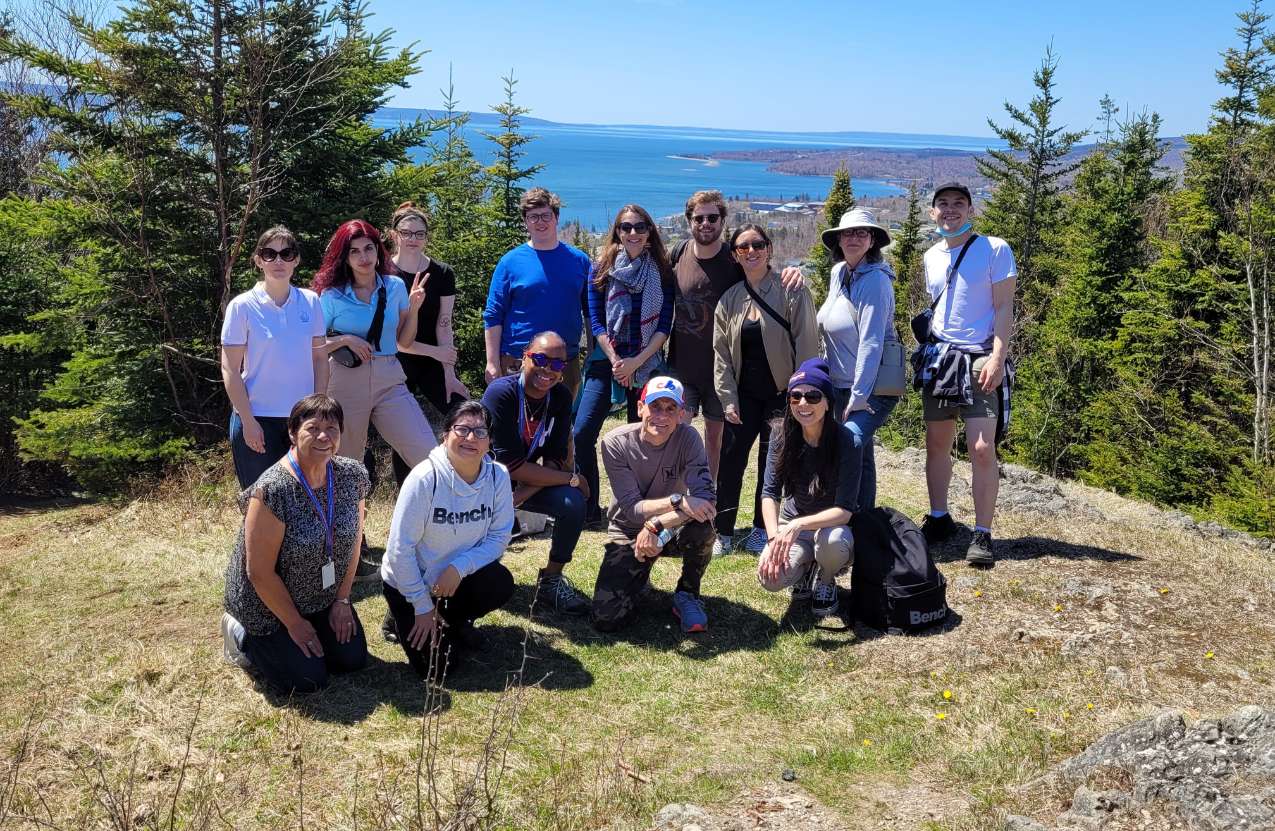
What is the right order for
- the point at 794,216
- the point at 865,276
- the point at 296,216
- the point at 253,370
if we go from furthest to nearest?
the point at 794,216
the point at 296,216
the point at 865,276
the point at 253,370

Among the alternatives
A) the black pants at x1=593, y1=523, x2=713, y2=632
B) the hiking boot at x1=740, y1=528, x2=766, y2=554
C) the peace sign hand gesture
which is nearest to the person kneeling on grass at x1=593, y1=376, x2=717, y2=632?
the black pants at x1=593, y1=523, x2=713, y2=632

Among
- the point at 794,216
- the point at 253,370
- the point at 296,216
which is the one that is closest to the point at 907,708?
the point at 253,370

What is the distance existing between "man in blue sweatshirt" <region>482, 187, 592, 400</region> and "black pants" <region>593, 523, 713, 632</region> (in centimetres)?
156

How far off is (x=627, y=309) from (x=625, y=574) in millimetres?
1846

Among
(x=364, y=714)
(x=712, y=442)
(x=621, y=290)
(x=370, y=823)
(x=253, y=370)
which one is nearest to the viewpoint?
(x=370, y=823)

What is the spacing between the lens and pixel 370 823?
10.6ft

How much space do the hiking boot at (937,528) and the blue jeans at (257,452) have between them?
14.2 ft

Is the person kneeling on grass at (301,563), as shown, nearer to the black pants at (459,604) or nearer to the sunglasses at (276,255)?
the black pants at (459,604)

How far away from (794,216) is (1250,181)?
4380 inches

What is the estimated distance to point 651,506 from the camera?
4.94 meters

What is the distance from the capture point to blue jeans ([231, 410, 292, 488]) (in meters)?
5.17

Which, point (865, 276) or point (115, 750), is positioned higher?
point (865, 276)

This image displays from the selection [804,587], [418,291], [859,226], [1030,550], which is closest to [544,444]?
[418,291]

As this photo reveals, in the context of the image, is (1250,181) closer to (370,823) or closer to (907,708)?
(907,708)
